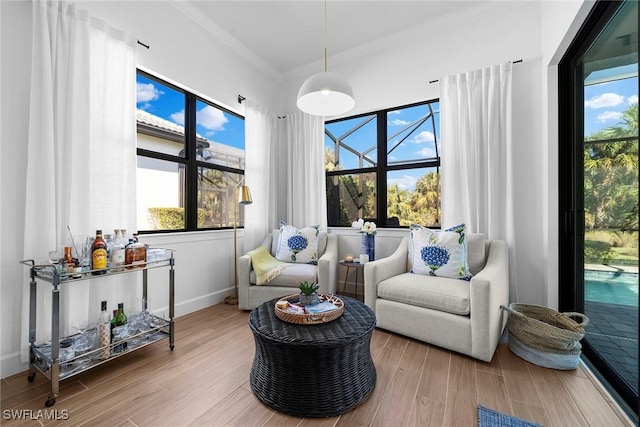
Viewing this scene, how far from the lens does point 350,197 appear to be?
3621mm

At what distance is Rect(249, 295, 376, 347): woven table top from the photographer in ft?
4.49

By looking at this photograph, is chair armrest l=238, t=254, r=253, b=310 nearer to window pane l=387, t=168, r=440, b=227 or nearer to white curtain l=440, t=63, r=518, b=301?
window pane l=387, t=168, r=440, b=227

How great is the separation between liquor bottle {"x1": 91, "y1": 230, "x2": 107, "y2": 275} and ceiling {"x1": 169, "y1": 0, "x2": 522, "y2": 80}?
2354 mm

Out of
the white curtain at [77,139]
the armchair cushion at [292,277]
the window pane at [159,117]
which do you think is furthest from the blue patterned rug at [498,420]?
the window pane at [159,117]

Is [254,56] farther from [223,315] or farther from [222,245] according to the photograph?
[223,315]

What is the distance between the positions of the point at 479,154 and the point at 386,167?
1019mm

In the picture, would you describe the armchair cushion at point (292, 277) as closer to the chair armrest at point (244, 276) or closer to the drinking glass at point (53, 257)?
the chair armrest at point (244, 276)

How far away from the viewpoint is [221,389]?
159cm

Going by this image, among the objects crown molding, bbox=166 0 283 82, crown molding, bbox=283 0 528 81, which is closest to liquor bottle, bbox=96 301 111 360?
crown molding, bbox=166 0 283 82

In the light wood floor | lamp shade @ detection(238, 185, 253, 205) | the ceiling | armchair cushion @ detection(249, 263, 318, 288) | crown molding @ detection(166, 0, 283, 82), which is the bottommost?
the light wood floor

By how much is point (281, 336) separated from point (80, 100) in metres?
2.15

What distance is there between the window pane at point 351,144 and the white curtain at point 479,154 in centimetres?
90

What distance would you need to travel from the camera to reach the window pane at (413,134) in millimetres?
3109

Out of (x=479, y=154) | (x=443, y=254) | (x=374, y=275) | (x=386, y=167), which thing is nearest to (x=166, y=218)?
(x=374, y=275)
